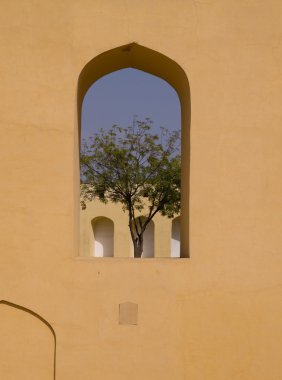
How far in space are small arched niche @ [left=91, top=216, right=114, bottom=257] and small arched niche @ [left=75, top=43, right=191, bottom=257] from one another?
15.9 metres

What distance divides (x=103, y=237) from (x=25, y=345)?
16842mm

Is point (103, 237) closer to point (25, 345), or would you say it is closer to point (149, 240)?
point (149, 240)

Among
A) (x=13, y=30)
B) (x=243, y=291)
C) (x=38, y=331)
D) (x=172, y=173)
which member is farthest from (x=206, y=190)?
(x=172, y=173)

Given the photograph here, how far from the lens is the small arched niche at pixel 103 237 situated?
66.8 feet

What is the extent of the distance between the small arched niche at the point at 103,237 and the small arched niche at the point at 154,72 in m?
15.9

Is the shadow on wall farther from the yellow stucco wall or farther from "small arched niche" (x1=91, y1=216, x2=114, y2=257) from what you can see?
"small arched niche" (x1=91, y1=216, x2=114, y2=257)

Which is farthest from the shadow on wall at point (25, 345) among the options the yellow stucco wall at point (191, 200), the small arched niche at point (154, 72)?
the small arched niche at point (154, 72)

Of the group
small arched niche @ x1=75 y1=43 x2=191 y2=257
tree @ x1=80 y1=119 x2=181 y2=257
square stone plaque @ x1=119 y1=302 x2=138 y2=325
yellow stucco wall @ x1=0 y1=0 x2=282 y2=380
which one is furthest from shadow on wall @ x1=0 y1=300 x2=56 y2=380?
tree @ x1=80 y1=119 x2=181 y2=257

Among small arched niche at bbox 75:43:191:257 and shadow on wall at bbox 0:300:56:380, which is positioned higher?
small arched niche at bbox 75:43:191:257

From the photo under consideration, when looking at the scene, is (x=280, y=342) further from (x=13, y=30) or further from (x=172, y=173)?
(x=172, y=173)

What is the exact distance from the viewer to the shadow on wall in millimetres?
3803

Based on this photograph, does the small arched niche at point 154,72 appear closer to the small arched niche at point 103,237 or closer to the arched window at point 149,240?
the arched window at point 149,240

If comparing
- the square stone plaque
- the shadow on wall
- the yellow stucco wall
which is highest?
the yellow stucco wall

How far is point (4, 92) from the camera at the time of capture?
3.92 m
